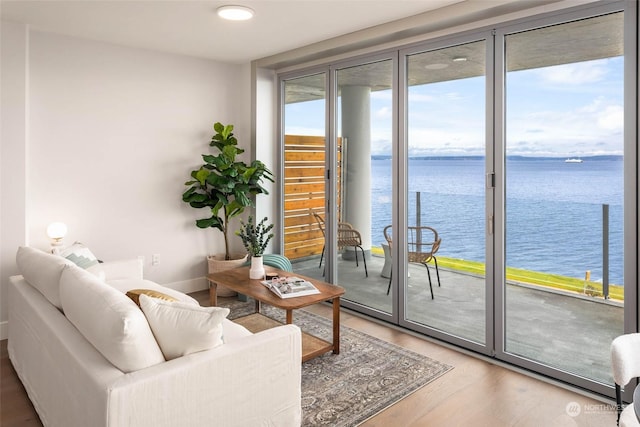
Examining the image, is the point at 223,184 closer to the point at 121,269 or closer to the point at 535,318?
the point at 121,269

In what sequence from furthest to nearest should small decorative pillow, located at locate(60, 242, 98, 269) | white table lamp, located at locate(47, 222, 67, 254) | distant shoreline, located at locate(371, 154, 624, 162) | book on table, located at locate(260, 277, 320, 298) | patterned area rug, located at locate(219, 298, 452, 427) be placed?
white table lamp, located at locate(47, 222, 67, 254), small decorative pillow, located at locate(60, 242, 98, 269), book on table, located at locate(260, 277, 320, 298), distant shoreline, located at locate(371, 154, 624, 162), patterned area rug, located at locate(219, 298, 452, 427)

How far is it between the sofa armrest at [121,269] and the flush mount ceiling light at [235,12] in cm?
212

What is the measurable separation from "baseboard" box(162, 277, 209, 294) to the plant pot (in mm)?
295

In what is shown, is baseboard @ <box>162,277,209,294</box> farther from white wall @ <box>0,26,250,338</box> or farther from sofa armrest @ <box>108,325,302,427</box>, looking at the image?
sofa armrest @ <box>108,325,302,427</box>

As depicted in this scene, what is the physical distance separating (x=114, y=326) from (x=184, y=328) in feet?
0.94

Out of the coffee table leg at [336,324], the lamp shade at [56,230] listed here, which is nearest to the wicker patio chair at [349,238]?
the coffee table leg at [336,324]

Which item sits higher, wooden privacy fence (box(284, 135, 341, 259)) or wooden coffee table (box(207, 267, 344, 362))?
wooden privacy fence (box(284, 135, 341, 259))

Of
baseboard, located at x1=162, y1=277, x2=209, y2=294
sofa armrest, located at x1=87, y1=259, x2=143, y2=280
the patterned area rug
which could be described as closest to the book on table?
the patterned area rug

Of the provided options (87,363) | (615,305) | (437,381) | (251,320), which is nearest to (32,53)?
(251,320)

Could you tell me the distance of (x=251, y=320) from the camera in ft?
12.6

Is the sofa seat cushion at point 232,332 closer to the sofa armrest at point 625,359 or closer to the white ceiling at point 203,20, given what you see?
the sofa armrest at point 625,359

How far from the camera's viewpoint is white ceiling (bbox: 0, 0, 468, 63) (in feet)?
10.6

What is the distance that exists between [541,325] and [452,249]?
85cm

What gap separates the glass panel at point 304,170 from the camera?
4734 millimetres
